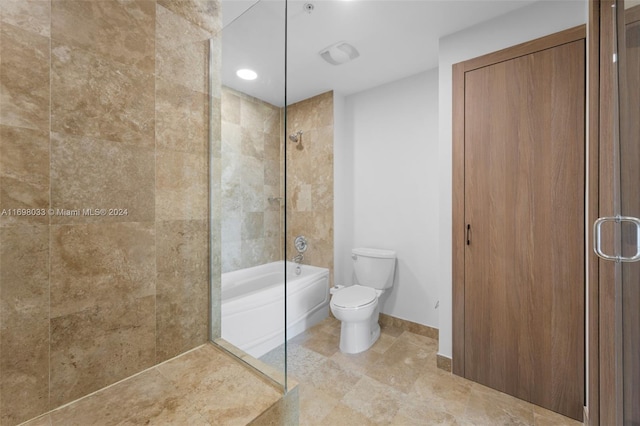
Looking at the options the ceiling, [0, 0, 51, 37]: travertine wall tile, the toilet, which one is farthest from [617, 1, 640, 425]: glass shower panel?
[0, 0, 51, 37]: travertine wall tile

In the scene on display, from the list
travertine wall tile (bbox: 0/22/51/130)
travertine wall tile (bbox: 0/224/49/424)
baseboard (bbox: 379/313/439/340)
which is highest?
travertine wall tile (bbox: 0/22/51/130)

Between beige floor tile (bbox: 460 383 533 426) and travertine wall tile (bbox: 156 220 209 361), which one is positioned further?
beige floor tile (bbox: 460 383 533 426)

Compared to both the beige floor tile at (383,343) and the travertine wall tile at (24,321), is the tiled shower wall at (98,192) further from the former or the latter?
the beige floor tile at (383,343)

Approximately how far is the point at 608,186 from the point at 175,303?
191cm

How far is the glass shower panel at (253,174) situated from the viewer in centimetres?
124

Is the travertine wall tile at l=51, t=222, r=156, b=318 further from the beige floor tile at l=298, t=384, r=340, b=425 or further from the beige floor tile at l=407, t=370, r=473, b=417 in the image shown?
the beige floor tile at l=407, t=370, r=473, b=417

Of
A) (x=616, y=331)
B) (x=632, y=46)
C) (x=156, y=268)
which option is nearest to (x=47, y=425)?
(x=156, y=268)

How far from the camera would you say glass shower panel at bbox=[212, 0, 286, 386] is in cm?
124

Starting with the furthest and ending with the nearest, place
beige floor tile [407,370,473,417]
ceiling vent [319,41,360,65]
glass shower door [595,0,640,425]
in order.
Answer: ceiling vent [319,41,360,65] < beige floor tile [407,370,473,417] < glass shower door [595,0,640,425]

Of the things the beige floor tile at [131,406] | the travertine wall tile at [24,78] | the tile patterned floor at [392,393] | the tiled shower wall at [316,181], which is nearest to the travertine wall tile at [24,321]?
the beige floor tile at [131,406]

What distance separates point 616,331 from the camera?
1.06 meters

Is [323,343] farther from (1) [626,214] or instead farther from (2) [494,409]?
(1) [626,214]

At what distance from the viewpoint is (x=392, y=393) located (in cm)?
Answer: 171

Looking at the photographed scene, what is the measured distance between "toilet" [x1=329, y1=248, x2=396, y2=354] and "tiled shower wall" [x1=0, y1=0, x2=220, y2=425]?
120 cm
